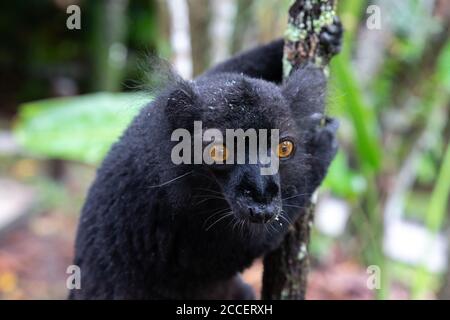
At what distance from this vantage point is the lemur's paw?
2994 mm

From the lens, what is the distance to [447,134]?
6.73m

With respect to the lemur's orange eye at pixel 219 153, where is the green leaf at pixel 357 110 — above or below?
above

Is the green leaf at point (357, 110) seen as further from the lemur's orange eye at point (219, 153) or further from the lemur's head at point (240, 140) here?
the lemur's orange eye at point (219, 153)

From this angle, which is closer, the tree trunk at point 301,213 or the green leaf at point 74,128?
the tree trunk at point 301,213

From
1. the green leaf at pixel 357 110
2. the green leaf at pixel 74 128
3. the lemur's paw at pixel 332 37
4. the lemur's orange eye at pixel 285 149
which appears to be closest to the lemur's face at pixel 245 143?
the lemur's orange eye at pixel 285 149

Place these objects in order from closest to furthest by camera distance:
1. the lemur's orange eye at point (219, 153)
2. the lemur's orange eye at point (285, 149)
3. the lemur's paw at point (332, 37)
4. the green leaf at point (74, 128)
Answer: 1. the lemur's orange eye at point (219, 153)
2. the lemur's orange eye at point (285, 149)
3. the lemur's paw at point (332, 37)
4. the green leaf at point (74, 128)

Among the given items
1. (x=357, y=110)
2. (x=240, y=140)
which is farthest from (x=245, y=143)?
(x=357, y=110)

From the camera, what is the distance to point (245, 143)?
259 centimetres

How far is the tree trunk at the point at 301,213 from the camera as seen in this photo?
289cm

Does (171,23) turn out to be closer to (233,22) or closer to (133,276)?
(233,22)

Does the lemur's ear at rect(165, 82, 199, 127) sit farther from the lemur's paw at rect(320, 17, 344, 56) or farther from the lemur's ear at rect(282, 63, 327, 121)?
the lemur's paw at rect(320, 17, 344, 56)

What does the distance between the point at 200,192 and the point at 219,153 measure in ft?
1.12

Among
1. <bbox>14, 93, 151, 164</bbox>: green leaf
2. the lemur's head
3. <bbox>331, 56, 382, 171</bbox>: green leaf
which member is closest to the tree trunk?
the lemur's head
